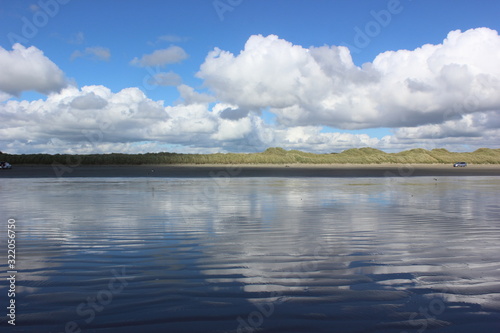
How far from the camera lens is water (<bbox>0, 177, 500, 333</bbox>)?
5402mm

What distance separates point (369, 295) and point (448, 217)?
10.8m

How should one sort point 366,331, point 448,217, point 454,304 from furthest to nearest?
point 448,217, point 454,304, point 366,331

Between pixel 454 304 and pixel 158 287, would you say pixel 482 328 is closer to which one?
pixel 454 304

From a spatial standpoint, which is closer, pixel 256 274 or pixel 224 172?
pixel 256 274

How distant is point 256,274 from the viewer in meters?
7.47

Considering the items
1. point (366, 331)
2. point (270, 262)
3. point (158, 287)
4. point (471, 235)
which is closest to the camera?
point (366, 331)

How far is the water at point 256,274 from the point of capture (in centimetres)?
540

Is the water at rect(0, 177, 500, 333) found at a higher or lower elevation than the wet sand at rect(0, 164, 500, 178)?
lower

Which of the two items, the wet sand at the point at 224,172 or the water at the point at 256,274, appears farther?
the wet sand at the point at 224,172

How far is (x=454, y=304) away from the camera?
19.6 ft

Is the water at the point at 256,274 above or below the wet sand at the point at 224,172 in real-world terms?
below

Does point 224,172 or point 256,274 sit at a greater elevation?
point 224,172

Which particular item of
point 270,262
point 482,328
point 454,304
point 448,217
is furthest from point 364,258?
point 448,217

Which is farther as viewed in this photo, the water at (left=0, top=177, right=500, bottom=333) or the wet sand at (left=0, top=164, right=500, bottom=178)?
the wet sand at (left=0, top=164, right=500, bottom=178)
